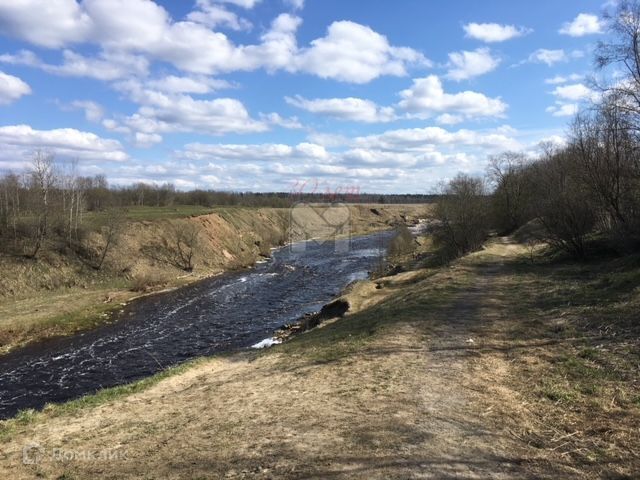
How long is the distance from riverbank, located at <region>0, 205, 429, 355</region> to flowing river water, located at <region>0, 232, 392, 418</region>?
1.73 metres

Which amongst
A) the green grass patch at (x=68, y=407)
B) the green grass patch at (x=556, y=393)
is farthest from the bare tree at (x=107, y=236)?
the green grass patch at (x=556, y=393)

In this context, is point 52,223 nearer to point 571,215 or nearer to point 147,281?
point 147,281

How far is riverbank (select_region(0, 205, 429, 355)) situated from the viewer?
29328 millimetres

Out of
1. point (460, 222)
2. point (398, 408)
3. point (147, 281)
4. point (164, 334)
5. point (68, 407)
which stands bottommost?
point (164, 334)

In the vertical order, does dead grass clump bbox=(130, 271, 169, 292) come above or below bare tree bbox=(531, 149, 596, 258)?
below

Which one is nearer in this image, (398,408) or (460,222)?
(398,408)

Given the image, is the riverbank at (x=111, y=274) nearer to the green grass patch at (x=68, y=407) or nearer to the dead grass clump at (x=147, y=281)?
the dead grass clump at (x=147, y=281)

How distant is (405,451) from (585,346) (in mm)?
6729

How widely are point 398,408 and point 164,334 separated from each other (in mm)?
21433

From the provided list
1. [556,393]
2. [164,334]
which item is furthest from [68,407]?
[164,334]

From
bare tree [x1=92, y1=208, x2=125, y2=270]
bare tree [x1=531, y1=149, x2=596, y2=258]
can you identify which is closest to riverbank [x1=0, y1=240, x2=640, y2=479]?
bare tree [x1=531, y1=149, x2=596, y2=258]

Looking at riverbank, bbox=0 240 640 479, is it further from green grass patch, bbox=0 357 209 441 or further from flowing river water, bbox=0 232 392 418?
flowing river water, bbox=0 232 392 418

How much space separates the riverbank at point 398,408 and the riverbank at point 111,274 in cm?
1786

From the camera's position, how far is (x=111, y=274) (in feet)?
146
